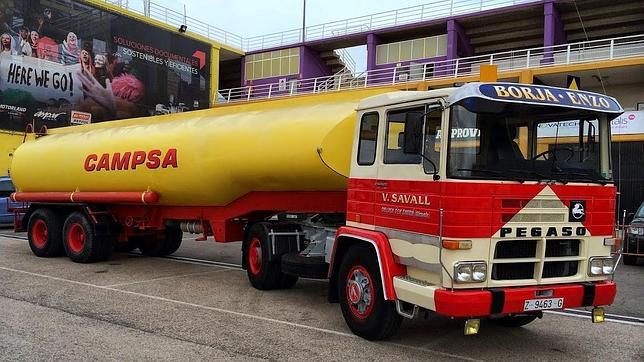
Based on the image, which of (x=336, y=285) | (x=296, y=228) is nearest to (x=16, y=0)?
(x=296, y=228)

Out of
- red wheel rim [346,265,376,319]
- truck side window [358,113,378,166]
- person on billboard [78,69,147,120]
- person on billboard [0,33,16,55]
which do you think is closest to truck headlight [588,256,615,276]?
red wheel rim [346,265,376,319]

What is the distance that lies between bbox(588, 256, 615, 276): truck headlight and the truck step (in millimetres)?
3312

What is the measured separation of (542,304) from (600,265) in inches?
35.0

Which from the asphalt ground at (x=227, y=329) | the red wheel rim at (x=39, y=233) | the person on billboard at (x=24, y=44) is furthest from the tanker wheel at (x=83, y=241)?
the person on billboard at (x=24, y=44)

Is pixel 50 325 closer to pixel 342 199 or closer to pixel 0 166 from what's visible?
pixel 342 199

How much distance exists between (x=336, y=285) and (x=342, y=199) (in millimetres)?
1475

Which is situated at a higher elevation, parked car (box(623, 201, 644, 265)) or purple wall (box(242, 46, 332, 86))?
purple wall (box(242, 46, 332, 86))

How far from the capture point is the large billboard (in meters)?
31.8

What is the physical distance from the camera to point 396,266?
19.6ft

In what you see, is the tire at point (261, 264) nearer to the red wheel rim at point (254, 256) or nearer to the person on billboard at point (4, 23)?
the red wheel rim at point (254, 256)

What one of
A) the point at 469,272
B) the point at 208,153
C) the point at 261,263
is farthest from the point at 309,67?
the point at 469,272

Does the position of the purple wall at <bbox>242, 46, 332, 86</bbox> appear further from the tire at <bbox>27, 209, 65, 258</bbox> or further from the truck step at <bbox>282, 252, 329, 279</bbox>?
the truck step at <bbox>282, 252, 329, 279</bbox>

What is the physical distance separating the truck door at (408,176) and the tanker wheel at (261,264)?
9.99ft

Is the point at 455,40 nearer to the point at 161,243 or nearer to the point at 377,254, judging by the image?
the point at 161,243
